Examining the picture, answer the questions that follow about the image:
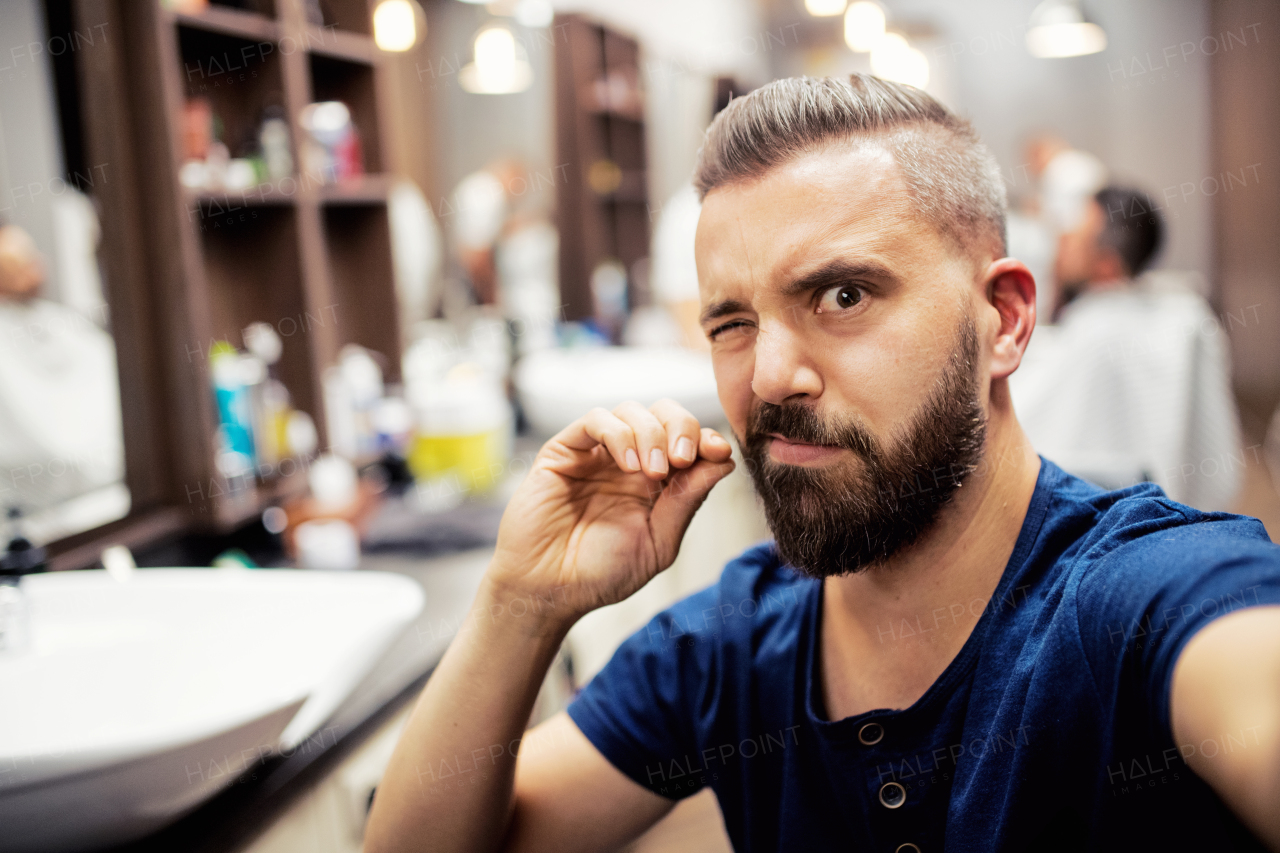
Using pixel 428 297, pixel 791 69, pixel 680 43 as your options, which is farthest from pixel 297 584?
pixel 791 69

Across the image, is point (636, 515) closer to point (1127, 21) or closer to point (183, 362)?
point (183, 362)

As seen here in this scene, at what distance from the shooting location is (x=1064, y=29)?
523 centimetres

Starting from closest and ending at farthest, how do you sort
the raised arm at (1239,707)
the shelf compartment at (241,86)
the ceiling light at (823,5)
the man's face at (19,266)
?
the raised arm at (1239,707) < the man's face at (19,266) < the shelf compartment at (241,86) < the ceiling light at (823,5)

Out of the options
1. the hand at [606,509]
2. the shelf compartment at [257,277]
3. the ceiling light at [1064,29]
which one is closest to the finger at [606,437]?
the hand at [606,509]

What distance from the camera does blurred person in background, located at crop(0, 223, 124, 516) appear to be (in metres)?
1.33

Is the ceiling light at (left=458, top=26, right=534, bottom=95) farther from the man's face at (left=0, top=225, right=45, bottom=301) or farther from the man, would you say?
the man

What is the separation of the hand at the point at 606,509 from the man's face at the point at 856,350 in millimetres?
107

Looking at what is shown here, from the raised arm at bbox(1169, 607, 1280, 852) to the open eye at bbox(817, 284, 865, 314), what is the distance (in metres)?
0.39

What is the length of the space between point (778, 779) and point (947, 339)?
48cm

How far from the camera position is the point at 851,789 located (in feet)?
2.70

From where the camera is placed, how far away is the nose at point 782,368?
32.7 inches

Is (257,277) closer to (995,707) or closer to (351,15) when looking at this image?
(351,15)

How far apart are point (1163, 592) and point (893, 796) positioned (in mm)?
306

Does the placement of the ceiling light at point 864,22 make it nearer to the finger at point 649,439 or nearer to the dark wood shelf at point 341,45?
the dark wood shelf at point 341,45
